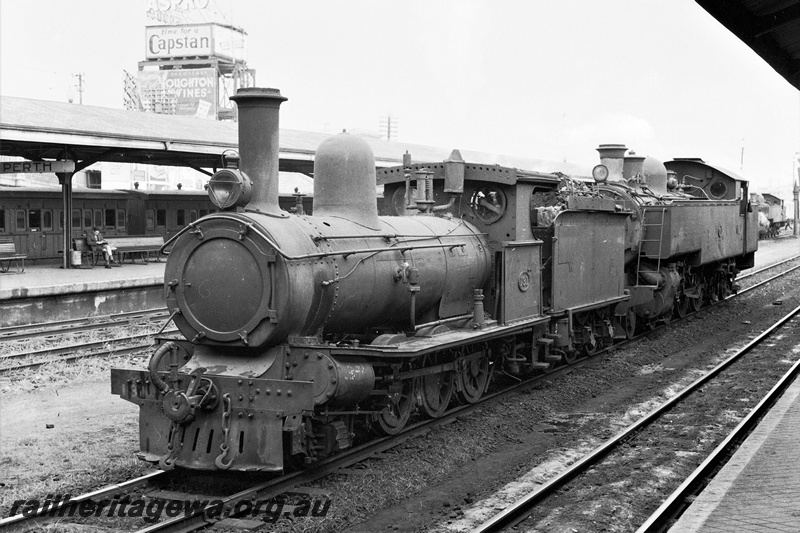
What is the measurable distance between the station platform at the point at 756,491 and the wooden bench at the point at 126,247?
869 inches

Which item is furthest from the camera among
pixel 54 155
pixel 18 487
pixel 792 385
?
pixel 54 155

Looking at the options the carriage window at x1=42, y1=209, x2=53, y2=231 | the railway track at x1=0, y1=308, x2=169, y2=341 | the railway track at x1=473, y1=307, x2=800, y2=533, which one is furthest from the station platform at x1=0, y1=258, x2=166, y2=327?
the railway track at x1=473, y1=307, x2=800, y2=533

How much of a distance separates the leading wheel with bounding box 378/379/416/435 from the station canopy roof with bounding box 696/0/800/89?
18.9 feet

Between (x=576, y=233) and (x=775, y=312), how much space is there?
1120 centimetres

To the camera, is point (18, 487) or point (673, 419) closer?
point (18, 487)

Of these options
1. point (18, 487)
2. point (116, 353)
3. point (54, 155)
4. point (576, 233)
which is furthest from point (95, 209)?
point (18, 487)

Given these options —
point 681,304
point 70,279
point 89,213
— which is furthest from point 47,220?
point 681,304

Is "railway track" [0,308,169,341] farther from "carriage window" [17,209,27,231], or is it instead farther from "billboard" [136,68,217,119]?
"billboard" [136,68,217,119]

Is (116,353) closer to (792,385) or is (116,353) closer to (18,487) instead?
(18,487)

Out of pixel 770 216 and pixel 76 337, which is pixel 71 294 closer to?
pixel 76 337

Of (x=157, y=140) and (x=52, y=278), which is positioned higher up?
(x=157, y=140)

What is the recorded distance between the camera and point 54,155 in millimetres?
23125

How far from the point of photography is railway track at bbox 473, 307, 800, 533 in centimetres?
720

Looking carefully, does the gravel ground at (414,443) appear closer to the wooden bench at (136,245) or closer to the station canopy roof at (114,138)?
the station canopy roof at (114,138)
